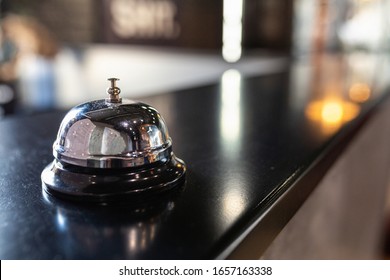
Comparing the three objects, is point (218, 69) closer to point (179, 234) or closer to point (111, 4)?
point (111, 4)

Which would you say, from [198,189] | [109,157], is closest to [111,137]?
[109,157]

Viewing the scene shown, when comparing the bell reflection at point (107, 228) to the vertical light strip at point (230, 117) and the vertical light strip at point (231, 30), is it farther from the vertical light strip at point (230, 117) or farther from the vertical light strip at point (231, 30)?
the vertical light strip at point (231, 30)

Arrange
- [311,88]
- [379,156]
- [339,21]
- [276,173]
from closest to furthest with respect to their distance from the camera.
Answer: [276,173] < [311,88] < [379,156] < [339,21]

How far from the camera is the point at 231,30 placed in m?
5.22

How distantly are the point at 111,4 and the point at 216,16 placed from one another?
76.9 inches

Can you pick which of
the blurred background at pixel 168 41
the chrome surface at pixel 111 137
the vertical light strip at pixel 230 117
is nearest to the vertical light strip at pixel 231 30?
the blurred background at pixel 168 41

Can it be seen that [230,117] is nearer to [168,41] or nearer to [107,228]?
[107,228]

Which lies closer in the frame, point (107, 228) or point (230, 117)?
point (107, 228)

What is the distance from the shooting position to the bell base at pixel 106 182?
470mm

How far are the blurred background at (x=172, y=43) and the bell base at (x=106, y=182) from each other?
3442 mm

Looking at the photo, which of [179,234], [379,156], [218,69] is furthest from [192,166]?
[218,69]

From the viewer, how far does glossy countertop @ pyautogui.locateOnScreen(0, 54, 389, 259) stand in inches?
15.4

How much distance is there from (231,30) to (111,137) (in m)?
4.95

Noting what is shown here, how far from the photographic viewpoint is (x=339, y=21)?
18.3 feet
